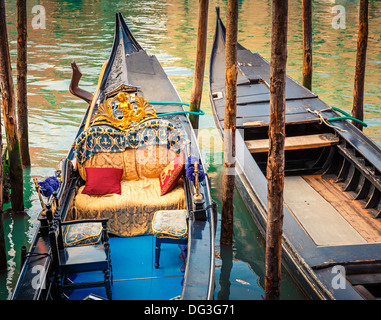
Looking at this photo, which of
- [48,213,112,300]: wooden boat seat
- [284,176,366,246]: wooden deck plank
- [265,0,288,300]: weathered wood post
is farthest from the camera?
[284,176,366,246]: wooden deck plank

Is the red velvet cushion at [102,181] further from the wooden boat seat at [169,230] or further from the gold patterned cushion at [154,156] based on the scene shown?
the wooden boat seat at [169,230]

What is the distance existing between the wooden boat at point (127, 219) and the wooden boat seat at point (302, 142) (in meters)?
0.72

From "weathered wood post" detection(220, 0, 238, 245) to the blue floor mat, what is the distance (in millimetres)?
674

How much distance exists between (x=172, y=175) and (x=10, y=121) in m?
1.75

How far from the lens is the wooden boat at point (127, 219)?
10.1ft

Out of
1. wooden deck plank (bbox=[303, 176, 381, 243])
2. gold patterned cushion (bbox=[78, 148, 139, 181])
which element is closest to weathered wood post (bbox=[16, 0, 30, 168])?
gold patterned cushion (bbox=[78, 148, 139, 181])

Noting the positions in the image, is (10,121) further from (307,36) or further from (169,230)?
(307,36)

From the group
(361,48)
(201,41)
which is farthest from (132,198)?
(361,48)

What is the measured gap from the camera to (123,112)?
4.66 metres

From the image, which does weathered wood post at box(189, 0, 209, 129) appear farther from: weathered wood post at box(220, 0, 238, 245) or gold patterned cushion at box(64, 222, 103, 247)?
gold patterned cushion at box(64, 222, 103, 247)

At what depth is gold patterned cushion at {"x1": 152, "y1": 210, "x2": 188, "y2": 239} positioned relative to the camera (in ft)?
11.5

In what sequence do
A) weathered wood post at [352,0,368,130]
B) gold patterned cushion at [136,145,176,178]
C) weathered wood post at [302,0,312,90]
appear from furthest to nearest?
weathered wood post at [302,0,312,90]
weathered wood post at [352,0,368,130]
gold patterned cushion at [136,145,176,178]
